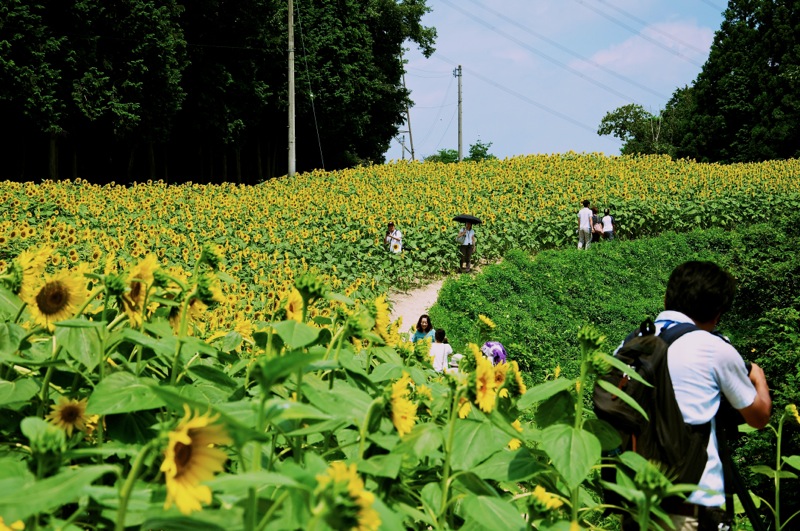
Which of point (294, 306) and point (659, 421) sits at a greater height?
point (294, 306)

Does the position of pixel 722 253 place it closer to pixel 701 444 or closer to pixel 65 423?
pixel 701 444

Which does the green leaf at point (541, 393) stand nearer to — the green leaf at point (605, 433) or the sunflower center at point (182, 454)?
the green leaf at point (605, 433)

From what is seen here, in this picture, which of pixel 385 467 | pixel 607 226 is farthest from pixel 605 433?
pixel 607 226

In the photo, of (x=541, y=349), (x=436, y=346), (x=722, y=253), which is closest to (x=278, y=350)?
(x=436, y=346)

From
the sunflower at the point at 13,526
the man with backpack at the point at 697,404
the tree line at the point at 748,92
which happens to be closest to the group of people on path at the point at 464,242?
the man with backpack at the point at 697,404

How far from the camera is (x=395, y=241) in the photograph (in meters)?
15.3

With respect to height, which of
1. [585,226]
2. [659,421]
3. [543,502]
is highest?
[585,226]

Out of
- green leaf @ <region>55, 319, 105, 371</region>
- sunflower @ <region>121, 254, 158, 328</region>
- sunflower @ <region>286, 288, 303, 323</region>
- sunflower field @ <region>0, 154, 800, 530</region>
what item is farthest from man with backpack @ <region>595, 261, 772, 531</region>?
green leaf @ <region>55, 319, 105, 371</region>

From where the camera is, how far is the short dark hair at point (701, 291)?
254 cm

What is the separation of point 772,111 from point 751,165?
13.8 metres

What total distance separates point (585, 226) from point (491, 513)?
58.0 feet

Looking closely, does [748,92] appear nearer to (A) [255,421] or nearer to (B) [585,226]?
(B) [585,226]

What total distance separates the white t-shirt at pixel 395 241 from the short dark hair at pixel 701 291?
495 inches

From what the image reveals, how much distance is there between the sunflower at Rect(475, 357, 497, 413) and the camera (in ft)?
4.74
